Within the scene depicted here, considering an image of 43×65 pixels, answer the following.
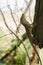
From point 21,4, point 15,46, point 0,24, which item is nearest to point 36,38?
point 15,46

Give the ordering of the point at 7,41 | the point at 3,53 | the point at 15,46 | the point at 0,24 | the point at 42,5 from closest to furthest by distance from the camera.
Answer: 1. the point at 42,5
2. the point at 15,46
3. the point at 3,53
4. the point at 7,41
5. the point at 0,24

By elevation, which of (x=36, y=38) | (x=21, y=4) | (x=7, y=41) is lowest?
(x=21, y=4)

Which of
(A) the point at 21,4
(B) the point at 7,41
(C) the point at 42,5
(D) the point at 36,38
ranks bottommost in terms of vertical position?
(A) the point at 21,4

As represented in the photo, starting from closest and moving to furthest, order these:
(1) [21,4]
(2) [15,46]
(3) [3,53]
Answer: (2) [15,46] < (3) [3,53] < (1) [21,4]

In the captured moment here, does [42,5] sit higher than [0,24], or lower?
higher

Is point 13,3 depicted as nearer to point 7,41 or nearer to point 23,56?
point 7,41

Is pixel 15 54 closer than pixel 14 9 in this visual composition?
Yes

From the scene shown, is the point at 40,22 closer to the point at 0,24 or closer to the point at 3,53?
the point at 3,53

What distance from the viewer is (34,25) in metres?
0.99

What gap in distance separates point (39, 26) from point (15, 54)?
0.92 meters

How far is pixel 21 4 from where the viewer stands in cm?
303

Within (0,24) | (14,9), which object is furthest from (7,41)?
(14,9)

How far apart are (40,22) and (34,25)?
46mm

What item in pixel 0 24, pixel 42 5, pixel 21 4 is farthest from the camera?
pixel 21 4
